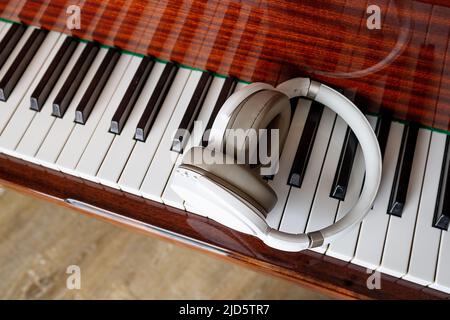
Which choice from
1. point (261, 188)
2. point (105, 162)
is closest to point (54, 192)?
point (105, 162)

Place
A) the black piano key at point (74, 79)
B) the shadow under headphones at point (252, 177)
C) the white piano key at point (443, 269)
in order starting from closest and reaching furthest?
1. the shadow under headphones at point (252, 177)
2. the white piano key at point (443, 269)
3. the black piano key at point (74, 79)

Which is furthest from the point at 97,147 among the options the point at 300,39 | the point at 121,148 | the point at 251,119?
the point at 300,39

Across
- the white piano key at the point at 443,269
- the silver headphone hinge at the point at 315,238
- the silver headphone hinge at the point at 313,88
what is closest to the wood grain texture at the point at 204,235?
the white piano key at the point at 443,269

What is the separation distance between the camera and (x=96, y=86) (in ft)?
4.20

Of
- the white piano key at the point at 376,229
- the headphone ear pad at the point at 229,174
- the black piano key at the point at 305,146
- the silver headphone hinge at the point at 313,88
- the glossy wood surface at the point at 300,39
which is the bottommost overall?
the headphone ear pad at the point at 229,174

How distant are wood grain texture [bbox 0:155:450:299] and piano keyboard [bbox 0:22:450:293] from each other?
0.03 metres

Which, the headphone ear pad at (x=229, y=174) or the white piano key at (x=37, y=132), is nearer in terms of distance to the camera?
the headphone ear pad at (x=229, y=174)

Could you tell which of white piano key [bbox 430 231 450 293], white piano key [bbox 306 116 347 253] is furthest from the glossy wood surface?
white piano key [bbox 430 231 450 293]

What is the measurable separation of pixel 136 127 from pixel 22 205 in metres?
0.99

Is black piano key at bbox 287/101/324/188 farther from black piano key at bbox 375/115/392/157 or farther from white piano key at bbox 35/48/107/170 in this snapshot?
white piano key at bbox 35/48/107/170

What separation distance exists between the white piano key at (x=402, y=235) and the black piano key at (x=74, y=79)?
0.85 m

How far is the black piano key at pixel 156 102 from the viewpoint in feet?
3.93

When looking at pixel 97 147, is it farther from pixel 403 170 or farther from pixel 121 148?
pixel 403 170

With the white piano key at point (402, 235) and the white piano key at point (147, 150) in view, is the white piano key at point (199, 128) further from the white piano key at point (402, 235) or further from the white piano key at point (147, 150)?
the white piano key at point (402, 235)
